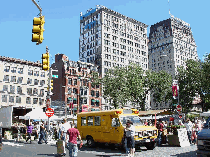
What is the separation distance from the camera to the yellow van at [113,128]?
53.5 feet

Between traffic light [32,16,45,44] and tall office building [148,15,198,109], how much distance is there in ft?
330

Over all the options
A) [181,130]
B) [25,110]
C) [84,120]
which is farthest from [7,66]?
[181,130]

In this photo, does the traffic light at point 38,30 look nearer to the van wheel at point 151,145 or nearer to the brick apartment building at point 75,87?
the van wheel at point 151,145

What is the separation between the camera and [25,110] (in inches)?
1242

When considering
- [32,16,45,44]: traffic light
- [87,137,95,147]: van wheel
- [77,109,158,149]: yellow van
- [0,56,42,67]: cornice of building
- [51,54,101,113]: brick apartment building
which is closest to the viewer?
[32,16,45,44]: traffic light

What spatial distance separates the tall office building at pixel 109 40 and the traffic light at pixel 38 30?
72.9 metres

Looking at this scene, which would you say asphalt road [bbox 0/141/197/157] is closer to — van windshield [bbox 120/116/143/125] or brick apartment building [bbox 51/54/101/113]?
van windshield [bbox 120/116/143/125]

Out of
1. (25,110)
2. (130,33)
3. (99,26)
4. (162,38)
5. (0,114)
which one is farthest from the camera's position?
(162,38)

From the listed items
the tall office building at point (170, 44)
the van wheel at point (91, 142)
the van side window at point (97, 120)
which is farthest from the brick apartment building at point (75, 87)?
the van side window at point (97, 120)

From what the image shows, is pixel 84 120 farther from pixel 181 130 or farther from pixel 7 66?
pixel 7 66

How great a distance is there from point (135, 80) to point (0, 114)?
30.6 metres

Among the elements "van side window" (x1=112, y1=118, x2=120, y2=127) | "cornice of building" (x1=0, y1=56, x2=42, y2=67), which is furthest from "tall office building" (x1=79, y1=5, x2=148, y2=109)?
"van side window" (x1=112, y1=118, x2=120, y2=127)

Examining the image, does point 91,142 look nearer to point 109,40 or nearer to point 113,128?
point 113,128

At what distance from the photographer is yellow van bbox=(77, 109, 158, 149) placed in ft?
53.5
